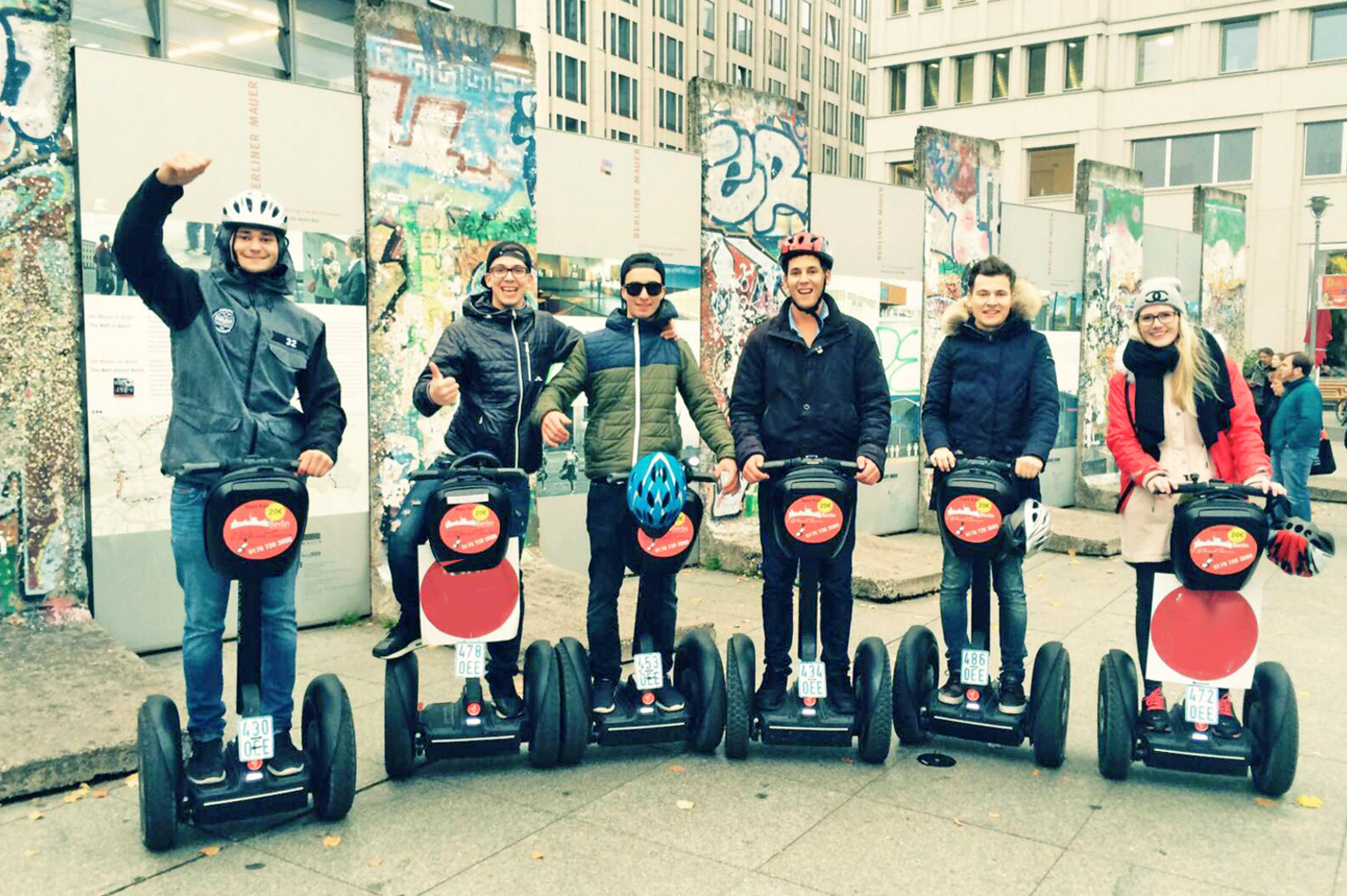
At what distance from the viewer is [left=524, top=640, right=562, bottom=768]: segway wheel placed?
178 inches

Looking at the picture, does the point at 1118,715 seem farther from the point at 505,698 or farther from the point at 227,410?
the point at 227,410

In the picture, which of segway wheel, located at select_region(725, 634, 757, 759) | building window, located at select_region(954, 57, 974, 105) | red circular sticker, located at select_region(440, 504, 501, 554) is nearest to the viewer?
red circular sticker, located at select_region(440, 504, 501, 554)

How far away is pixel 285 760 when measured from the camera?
3984 mm

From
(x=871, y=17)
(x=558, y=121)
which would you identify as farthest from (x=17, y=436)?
(x=558, y=121)

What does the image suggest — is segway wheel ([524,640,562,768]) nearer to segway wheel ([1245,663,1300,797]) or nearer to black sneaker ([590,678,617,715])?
black sneaker ([590,678,617,715])

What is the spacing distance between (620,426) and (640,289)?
0.56 m

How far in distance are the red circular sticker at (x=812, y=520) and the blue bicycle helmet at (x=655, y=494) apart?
44 centimetres

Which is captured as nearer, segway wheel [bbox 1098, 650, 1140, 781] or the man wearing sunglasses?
segway wheel [bbox 1098, 650, 1140, 781]

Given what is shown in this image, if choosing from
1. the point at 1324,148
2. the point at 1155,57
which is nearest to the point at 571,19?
the point at 1155,57

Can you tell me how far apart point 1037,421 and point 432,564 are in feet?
8.17

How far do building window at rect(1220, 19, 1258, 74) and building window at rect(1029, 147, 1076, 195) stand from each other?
5.71m

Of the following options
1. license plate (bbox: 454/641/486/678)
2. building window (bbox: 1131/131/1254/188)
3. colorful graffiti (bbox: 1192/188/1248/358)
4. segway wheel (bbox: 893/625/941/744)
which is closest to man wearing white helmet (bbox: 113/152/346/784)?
license plate (bbox: 454/641/486/678)

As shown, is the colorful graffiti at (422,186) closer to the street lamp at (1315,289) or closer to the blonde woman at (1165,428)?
the blonde woman at (1165,428)

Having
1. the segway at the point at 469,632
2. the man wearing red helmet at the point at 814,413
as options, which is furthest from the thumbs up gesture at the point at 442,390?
the man wearing red helmet at the point at 814,413
